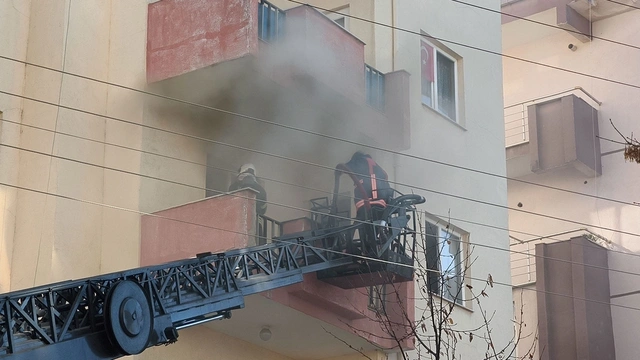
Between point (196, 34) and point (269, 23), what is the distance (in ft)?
3.46

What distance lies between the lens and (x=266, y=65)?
17375 mm

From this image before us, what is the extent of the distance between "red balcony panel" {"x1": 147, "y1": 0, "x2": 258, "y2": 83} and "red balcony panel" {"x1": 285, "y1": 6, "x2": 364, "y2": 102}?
3.50 feet

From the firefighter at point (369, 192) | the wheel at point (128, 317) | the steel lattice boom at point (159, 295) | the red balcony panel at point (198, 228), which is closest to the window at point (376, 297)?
the steel lattice boom at point (159, 295)

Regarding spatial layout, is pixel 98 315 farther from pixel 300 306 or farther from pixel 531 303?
pixel 531 303

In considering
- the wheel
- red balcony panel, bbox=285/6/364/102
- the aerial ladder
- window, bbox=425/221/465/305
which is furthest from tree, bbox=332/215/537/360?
the wheel

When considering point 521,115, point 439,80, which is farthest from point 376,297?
point 521,115

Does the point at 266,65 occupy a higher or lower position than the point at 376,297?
higher

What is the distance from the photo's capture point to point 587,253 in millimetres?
26359

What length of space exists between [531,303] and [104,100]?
12581mm

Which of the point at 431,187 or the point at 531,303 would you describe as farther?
the point at 531,303

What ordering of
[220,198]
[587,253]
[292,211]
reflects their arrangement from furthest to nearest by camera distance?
[587,253]
[292,211]
[220,198]

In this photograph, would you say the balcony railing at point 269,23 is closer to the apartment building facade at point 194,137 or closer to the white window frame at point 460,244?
the apartment building facade at point 194,137

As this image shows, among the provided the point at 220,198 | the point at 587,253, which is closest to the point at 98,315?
the point at 220,198

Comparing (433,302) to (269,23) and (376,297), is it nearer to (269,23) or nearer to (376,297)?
(376,297)
